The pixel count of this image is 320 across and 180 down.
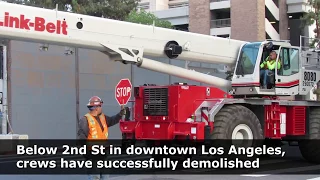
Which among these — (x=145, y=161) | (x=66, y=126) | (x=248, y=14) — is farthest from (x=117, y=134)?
(x=248, y=14)

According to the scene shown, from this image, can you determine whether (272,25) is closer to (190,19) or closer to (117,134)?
(190,19)

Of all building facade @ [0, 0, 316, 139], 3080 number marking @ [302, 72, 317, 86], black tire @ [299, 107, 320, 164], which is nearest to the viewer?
black tire @ [299, 107, 320, 164]

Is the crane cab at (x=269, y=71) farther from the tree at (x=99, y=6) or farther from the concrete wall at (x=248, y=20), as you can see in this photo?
the concrete wall at (x=248, y=20)

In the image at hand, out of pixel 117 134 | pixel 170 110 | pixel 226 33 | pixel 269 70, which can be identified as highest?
pixel 226 33

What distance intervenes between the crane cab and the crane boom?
1.49ft

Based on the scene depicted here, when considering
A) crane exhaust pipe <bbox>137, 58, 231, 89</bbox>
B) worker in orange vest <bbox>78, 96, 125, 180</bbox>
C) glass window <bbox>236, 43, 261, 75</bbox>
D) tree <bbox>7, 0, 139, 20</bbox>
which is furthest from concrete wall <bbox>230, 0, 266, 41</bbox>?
worker in orange vest <bbox>78, 96, 125, 180</bbox>

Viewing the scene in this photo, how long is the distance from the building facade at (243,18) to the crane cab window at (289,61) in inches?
1156

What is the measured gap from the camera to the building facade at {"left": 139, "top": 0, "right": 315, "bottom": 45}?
43156 millimetres

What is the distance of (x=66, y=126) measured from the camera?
20.9 m

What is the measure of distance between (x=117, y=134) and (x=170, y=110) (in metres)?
11.5

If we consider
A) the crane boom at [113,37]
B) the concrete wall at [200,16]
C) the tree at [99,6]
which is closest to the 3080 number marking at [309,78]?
the crane boom at [113,37]

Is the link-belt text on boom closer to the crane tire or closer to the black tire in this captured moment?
the crane tire

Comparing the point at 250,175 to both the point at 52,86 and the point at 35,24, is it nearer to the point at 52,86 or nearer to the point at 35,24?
the point at 35,24

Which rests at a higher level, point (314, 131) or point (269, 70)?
point (269, 70)
